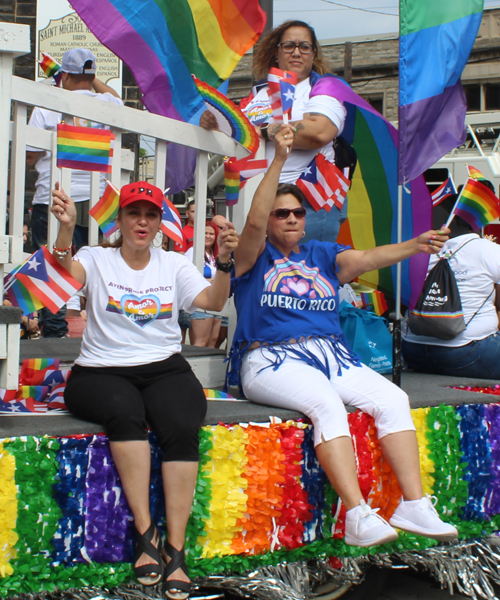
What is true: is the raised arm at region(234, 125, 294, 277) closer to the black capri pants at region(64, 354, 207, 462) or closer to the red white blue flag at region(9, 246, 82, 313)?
the black capri pants at region(64, 354, 207, 462)

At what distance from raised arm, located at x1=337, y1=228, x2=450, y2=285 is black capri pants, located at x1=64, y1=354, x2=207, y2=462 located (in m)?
0.95

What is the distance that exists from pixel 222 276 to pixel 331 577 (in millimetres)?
1274

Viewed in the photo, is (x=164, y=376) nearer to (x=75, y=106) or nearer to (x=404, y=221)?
(x=75, y=106)

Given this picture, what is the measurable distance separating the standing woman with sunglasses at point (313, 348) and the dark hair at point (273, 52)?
1.02m

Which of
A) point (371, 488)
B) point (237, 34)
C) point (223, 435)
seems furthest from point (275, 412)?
point (237, 34)

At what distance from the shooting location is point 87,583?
241 cm

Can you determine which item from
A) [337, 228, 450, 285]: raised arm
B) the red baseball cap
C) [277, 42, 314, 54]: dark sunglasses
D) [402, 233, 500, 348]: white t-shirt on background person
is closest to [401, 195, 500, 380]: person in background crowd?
[402, 233, 500, 348]: white t-shirt on background person

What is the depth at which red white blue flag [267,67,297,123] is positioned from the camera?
3172 millimetres

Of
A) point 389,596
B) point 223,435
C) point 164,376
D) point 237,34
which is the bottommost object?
point 389,596

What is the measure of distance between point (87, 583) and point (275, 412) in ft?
3.07

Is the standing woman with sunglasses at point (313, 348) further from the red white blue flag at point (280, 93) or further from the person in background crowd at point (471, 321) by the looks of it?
the person in background crowd at point (471, 321)

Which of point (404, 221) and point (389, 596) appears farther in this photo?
point (404, 221)

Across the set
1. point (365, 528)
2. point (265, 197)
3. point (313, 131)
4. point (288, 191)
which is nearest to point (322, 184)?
point (313, 131)

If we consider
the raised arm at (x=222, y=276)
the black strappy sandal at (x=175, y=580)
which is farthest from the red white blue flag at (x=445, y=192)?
the black strappy sandal at (x=175, y=580)
